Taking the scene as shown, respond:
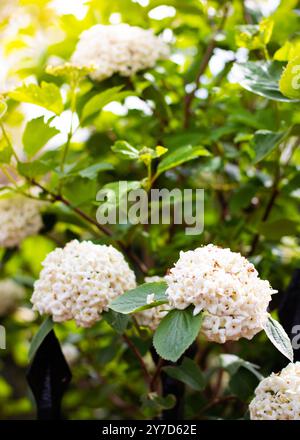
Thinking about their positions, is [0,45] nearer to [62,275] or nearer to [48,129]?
[48,129]

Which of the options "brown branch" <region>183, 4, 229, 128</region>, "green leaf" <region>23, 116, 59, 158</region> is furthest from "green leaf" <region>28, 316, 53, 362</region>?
"brown branch" <region>183, 4, 229, 128</region>

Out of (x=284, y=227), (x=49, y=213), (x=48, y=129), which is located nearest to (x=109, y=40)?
(x=48, y=129)

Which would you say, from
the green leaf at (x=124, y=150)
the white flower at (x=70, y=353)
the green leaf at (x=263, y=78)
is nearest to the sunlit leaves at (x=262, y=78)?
the green leaf at (x=263, y=78)

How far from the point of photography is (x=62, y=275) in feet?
3.99

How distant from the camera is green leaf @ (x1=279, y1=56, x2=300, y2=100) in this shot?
3.95 ft

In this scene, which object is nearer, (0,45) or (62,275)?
(62,275)

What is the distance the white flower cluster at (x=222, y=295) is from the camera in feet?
3.39

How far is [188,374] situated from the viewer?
133 centimetres

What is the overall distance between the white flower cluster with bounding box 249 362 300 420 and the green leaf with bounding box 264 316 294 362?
80 millimetres

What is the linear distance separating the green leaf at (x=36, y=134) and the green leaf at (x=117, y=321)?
43 cm

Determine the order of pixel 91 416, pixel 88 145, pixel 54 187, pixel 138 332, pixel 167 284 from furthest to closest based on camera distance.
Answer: pixel 91 416 < pixel 88 145 < pixel 54 187 < pixel 138 332 < pixel 167 284

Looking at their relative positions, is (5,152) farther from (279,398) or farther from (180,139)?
(279,398)

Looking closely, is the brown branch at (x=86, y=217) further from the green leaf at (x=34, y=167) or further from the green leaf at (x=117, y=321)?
the green leaf at (x=117, y=321)

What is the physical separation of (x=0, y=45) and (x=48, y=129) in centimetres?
75
